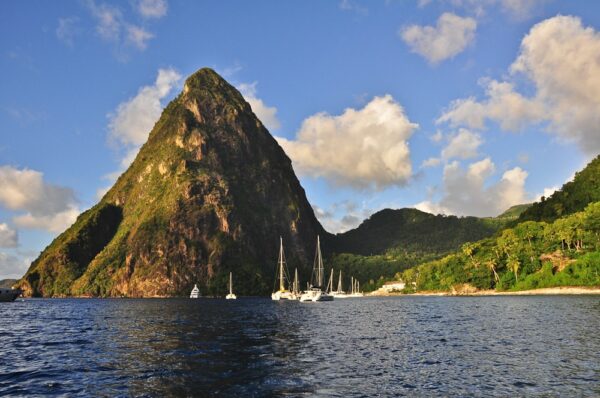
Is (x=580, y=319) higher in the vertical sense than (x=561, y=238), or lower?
lower

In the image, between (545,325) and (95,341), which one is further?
(545,325)

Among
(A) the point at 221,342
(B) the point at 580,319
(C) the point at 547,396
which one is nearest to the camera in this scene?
(C) the point at 547,396

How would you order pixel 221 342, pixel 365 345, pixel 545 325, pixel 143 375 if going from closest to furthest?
pixel 143 375 → pixel 365 345 → pixel 221 342 → pixel 545 325

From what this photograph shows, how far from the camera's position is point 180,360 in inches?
1559

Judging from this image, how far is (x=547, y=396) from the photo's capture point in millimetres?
26203

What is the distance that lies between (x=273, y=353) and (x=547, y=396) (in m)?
23.4

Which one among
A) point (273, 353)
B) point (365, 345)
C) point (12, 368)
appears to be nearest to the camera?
point (12, 368)

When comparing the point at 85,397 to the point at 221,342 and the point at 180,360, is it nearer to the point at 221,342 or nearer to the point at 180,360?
the point at 180,360

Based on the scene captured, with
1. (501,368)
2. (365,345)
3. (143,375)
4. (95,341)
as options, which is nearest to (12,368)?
(143,375)

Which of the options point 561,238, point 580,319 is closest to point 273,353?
point 580,319

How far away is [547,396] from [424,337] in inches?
1154

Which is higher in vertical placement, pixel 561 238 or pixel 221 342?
pixel 561 238

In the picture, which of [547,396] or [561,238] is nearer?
[547,396]

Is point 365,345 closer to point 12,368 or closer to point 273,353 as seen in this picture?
point 273,353
